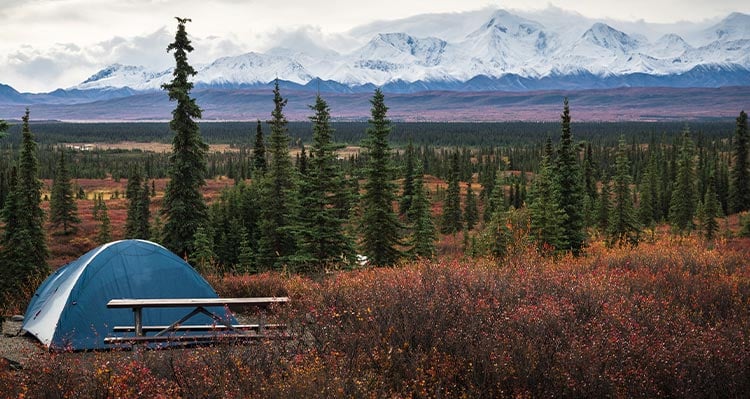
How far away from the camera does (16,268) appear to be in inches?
1517

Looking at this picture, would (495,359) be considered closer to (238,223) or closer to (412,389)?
(412,389)

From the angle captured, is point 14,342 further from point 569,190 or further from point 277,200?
point 277,200

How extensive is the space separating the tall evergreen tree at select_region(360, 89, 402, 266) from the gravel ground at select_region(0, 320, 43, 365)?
1583 centimetres

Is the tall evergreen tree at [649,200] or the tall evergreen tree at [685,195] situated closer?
the tall evergreen tree at [685,195]

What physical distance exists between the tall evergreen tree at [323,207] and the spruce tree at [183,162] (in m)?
6.59

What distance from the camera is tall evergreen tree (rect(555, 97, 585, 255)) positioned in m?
27.0

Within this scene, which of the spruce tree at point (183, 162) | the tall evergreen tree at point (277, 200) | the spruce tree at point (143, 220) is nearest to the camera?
the spruce tree at point (183, 162)

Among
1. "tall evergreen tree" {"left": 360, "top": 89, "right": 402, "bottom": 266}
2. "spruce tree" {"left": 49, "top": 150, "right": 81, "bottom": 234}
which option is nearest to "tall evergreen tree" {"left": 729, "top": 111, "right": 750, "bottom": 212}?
"tall evergreen tree" {"left": 360, "top": 89, "right": 402, "bottom": 266}

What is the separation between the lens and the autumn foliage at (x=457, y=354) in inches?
263

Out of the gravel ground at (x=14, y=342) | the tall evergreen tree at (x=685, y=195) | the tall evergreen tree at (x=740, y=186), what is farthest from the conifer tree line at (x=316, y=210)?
the tall evergreen tree at (x=740, y=186)

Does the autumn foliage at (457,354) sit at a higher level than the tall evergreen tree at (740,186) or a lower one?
higher

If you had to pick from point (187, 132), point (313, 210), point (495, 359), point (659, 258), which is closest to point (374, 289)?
point (495, 359)

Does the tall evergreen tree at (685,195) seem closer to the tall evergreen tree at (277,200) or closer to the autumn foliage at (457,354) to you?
the tall evergreen tree at (277,200)

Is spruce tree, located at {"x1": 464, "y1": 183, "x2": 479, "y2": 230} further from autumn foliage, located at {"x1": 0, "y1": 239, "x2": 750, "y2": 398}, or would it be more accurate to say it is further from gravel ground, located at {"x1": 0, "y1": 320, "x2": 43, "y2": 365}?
gravel ground, located at {"x1": 0, "y1": 320, "x2": 43, "y2": 365}
